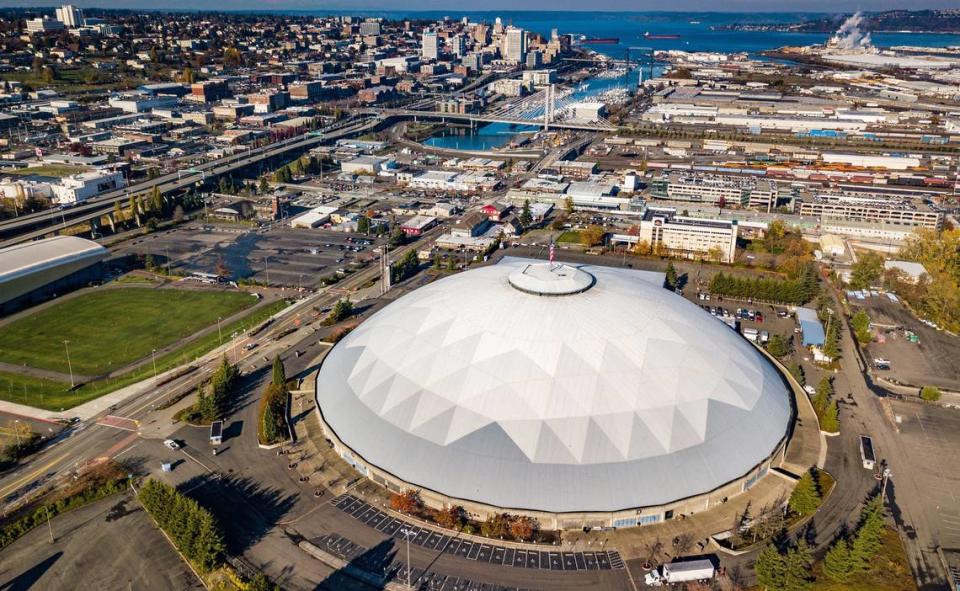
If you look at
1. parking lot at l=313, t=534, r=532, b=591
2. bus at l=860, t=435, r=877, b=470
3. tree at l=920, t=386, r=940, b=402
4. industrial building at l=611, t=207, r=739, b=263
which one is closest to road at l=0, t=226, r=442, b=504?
parking lot at l=313, t=534, r=532, b=591

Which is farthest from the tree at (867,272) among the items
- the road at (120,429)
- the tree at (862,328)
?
the road at (120,429)

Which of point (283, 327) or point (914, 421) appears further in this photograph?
point (283, 327)

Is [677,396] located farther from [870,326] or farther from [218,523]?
[870,326]

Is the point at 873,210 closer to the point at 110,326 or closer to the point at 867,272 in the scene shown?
the point at 867,272

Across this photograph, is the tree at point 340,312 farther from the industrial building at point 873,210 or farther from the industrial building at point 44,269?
the industrial building at point 873,210

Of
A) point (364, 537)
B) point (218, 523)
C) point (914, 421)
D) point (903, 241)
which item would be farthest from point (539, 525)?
point (903, 241)

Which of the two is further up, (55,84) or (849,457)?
(55,84)
